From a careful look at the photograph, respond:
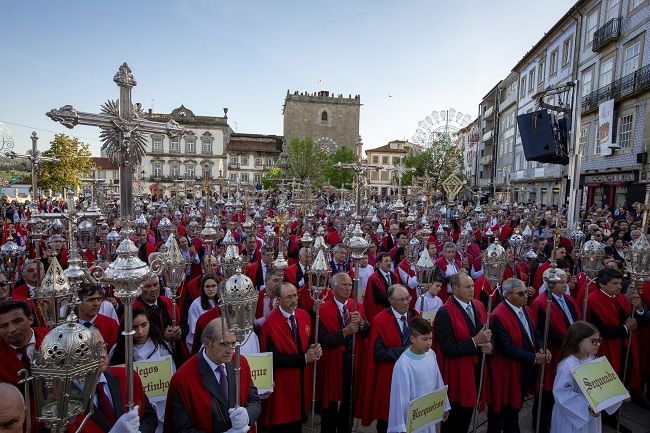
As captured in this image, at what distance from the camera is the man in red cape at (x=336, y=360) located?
5055 mm

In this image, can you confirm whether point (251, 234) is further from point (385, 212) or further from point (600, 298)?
point (385, 212)

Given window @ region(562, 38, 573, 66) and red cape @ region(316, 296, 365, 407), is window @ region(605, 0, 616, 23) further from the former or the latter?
red cape @ region(316, 296, 365, 407)

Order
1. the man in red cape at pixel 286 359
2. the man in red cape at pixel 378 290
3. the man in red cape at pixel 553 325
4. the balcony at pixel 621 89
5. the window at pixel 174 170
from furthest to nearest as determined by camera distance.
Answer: the window at pixel 174 170, the balcony at pixel 621 89, the man in red cape at pixel 378 290, the man in red cape at pixel 553 325, the man in red cape at pixel 286 359

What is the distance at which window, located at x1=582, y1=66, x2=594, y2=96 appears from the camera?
25.6m

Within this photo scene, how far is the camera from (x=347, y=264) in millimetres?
8016

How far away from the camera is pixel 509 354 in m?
4.80

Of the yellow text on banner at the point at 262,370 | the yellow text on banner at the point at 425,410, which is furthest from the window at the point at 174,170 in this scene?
the yellow text on banner at the point at 425,410

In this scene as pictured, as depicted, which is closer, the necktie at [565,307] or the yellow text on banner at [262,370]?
the yellow text on banner at [262,370]

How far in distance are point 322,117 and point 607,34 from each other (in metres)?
55.3

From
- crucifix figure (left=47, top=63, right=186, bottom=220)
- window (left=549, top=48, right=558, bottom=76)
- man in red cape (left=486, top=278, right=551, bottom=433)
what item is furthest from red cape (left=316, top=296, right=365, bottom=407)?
window (left=549, top=48, right=558, bottom=76)

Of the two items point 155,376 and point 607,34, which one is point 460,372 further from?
point 607,34

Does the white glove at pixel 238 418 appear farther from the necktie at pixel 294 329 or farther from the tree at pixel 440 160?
the tree at pixel 440 160

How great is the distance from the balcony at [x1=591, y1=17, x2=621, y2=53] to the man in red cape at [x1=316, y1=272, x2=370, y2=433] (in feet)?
81.6

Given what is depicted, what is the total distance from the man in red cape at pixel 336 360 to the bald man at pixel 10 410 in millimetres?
3190
